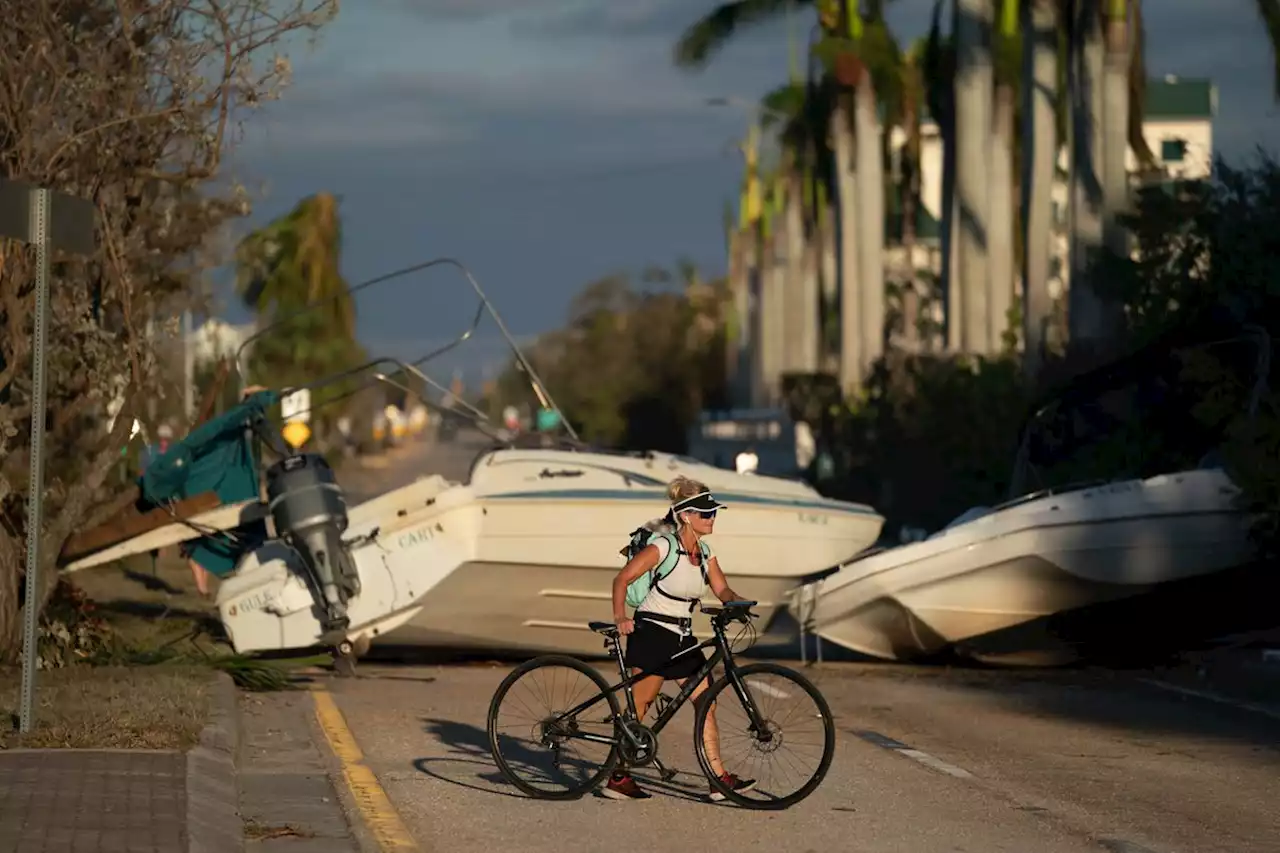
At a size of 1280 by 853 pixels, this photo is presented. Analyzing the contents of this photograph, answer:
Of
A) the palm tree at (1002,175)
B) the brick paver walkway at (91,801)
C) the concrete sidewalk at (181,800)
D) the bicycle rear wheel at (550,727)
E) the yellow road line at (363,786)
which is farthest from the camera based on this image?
the palm tree at (1002,175)

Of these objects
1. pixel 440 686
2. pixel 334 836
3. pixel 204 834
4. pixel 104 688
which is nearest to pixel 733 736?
pixel 334 836

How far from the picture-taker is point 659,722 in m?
10.6

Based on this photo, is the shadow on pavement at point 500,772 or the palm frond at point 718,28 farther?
the palm frond at point 718,28

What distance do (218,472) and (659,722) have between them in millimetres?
8969

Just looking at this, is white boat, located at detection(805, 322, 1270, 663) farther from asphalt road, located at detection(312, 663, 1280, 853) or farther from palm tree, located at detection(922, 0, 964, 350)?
palm tree, located at detection(922, 0, 964, 350)

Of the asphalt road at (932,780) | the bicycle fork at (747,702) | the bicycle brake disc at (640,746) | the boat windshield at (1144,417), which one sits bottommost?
the asphalt road at (932,780)

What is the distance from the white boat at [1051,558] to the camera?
658 inches

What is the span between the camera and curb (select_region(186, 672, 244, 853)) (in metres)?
8.92

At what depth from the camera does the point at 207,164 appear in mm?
16188

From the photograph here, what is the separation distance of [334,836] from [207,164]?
785cm

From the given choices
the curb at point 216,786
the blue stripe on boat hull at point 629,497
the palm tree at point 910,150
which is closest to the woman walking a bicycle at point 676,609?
the curb at point 216,786

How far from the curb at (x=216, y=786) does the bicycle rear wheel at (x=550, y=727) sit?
4.41 feet

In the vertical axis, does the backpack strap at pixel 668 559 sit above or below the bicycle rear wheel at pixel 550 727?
above

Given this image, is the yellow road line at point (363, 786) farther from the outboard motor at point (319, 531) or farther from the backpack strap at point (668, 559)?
the backpack strap at point (668, 559)
